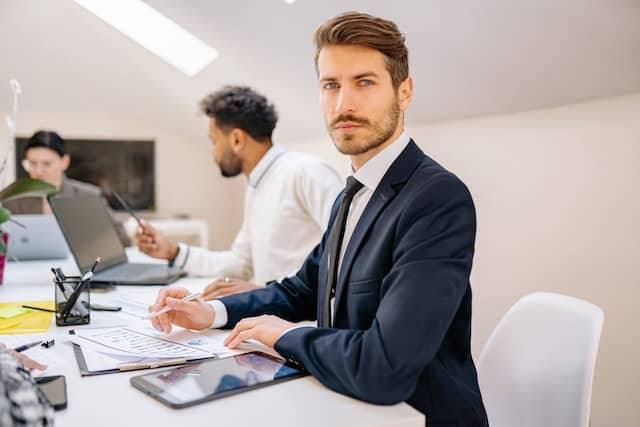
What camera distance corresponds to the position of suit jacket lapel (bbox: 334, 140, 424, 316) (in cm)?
121

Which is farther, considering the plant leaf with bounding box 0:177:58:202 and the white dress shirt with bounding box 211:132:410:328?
the plant leaf with bounding box 0:177:58:202

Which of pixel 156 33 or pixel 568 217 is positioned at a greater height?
pixel 156 33

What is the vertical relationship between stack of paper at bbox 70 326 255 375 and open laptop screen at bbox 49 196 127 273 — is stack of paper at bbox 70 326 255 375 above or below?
below

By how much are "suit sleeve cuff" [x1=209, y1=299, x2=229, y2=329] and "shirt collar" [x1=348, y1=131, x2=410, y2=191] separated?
1.50 feet

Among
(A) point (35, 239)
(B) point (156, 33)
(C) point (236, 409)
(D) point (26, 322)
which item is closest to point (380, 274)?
(C) point (236, 409)

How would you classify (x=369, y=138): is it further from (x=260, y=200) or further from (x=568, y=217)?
(x=260, y=200)

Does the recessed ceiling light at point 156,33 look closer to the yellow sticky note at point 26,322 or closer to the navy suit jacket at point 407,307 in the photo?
the yellow sticky note at point 26,322

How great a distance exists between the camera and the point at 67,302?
4.86 feet

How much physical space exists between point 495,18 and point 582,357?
115 centimetres

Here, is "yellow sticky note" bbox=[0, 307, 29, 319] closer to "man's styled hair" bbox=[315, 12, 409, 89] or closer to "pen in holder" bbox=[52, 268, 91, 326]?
"pen in holder" bbox=[52, 268, 91, 326]

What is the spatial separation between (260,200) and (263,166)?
142 millimetres

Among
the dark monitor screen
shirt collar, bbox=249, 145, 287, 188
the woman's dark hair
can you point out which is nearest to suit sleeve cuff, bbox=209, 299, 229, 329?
shirt collar, bbox=249, 145, 287, 188

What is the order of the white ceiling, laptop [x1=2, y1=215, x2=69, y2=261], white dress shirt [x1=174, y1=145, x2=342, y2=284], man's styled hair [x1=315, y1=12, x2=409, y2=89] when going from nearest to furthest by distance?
1. man's styled hair [x1=315, y1=12, x2=409, y2=89]
2. the white ceiling
3. white dress shirt [x1=174, y1=145, x2=342, y2=284]
4. laptop [x1=2, y1=215, x2=69, y2=261]

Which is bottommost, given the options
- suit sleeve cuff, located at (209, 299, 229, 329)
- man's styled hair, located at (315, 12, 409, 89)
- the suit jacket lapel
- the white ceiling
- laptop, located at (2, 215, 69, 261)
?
suit sleeve cuff, located at (209, 299, 229, 329)
